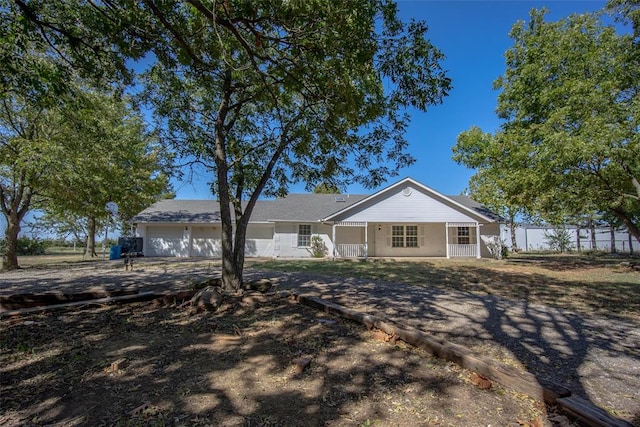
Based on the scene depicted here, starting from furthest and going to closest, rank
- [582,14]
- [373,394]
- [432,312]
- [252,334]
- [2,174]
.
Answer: [2,174] → [582,14] → [432,312] → [252,334] → [373,394]

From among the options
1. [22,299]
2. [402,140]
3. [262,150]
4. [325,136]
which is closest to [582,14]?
[402,140]

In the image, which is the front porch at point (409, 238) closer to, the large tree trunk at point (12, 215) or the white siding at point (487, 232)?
the white siding at point (487, 232)

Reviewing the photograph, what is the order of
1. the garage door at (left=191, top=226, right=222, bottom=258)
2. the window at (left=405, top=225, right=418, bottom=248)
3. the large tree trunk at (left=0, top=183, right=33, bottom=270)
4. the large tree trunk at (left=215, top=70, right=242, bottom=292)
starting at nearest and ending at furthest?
the large tree trunk at (left=215, top=70, right=242, bottom=292) → the large tree trunk at (left=0, top=183, right=33, bottom=270) → the window at (left=405, top=225, right=418, bottom=248) → the garage door at (left=191, top=226, right=222, bottom=258)

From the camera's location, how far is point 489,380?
2.97 meters

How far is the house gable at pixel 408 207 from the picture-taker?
67.9 feet

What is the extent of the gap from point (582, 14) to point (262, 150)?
15.0m

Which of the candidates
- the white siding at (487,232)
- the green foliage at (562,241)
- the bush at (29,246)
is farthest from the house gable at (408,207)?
the bush at (29,246)

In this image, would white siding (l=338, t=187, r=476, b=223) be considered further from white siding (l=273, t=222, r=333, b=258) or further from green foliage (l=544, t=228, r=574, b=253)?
green foliage (l=544, t=228, r=574, b=253)

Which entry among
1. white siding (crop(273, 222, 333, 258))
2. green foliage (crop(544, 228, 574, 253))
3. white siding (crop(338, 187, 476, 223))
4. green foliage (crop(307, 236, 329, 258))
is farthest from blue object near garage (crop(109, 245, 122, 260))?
green foliage (crop(544, 228, 574, 253))

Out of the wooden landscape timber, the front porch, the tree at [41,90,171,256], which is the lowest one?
the wooden landscape timber

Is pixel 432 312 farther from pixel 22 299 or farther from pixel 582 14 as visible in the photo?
pixel 582 14

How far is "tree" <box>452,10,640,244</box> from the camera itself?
1091 centimetres

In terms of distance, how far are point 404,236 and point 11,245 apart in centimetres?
2126

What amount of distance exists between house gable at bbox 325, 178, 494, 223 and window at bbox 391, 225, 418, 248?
1718 mm
